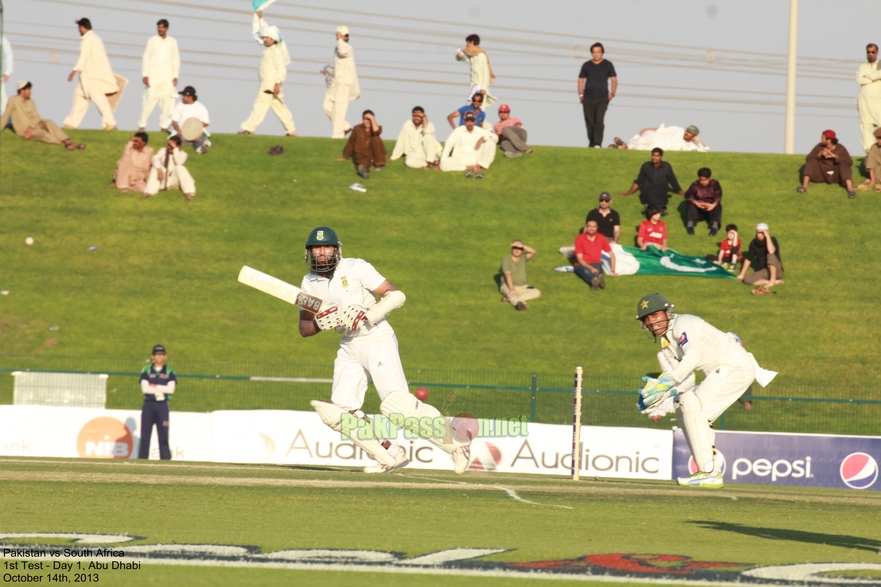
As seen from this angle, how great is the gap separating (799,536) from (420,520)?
119 inches

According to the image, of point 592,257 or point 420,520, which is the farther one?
point 592,257

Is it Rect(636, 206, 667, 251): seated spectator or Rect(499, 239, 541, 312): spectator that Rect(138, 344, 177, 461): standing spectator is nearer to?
Rect(499, 239, 541, 312): spectator

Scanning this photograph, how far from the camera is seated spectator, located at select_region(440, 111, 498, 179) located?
31.0m

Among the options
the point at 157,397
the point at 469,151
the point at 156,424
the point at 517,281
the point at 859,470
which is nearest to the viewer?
the point at 157,397

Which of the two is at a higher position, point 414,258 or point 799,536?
point 414,258

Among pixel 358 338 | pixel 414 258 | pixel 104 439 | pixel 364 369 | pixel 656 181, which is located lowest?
pixel 104 439

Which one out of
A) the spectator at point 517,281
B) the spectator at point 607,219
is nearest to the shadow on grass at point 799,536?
the spectator at point 517,281

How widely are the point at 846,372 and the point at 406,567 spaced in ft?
70.9

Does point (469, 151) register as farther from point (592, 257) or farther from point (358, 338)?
point (358, 338)

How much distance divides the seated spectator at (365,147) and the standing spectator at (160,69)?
5166 millimetres

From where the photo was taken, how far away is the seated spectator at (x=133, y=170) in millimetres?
30094

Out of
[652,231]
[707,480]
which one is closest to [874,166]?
[652,231]

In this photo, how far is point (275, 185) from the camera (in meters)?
31.6

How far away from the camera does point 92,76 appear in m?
30.6
